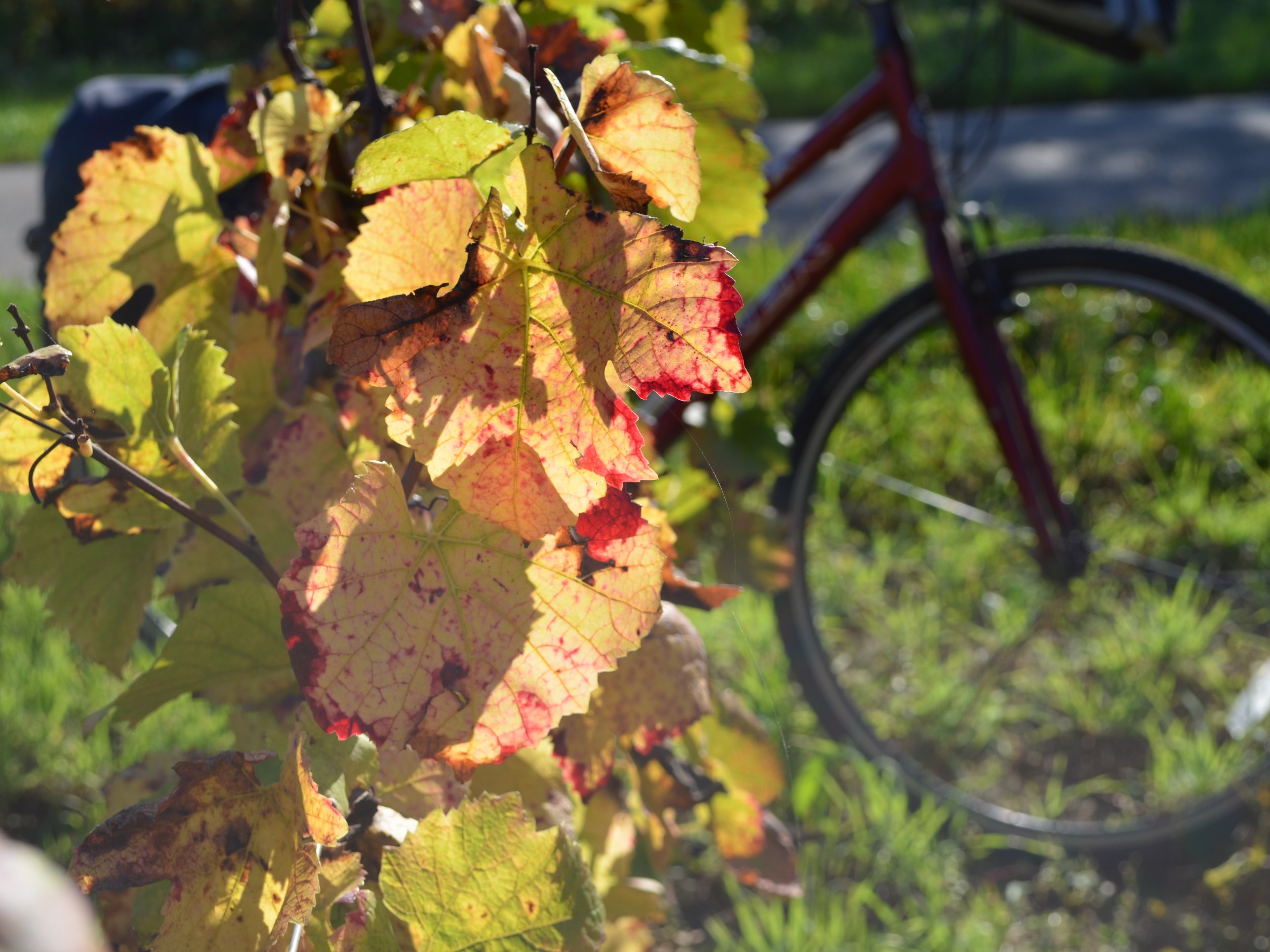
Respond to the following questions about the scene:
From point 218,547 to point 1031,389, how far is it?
8.32ft

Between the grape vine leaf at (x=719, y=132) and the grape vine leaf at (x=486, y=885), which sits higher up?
the grape vine leaf at (x=719, y=132)

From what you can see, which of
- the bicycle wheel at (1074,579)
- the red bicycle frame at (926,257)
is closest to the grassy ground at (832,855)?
the bicycle wheel at (1074,579)

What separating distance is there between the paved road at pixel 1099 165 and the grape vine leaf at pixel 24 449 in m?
4.10

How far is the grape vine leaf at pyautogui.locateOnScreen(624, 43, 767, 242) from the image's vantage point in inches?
29.0

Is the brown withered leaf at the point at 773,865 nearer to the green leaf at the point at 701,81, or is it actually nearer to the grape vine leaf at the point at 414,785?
the grape vine leaf at the point at 414,785

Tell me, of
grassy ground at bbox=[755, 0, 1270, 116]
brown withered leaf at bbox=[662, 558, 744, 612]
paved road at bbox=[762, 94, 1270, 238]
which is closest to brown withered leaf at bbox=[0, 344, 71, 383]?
brown withered leaf at bbox=[662, 558, 744, 612]

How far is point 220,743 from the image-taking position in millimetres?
1965

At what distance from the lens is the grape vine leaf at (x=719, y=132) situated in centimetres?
74

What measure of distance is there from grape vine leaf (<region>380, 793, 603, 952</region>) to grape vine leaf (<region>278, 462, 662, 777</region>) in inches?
1.8

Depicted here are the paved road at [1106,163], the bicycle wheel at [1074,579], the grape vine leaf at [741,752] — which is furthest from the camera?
the paved road at [1106,163]

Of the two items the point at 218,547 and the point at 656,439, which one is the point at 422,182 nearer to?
the point at 218,547

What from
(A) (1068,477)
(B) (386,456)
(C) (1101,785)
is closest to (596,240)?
(B) (386,456)

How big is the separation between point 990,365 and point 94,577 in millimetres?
1359

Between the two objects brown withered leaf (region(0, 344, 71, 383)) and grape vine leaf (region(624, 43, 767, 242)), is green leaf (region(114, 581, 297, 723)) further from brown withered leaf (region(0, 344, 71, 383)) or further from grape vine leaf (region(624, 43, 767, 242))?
grape vine leaf (region(624, 43, 767, 242))
